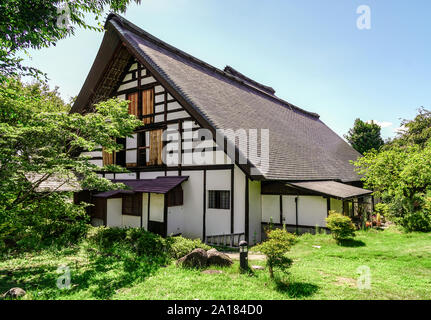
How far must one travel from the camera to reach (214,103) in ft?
45.1

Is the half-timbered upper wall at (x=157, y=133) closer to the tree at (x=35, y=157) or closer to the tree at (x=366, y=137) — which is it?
the tree at (x=35, y=157)

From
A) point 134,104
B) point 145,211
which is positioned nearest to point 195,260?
point 145,211

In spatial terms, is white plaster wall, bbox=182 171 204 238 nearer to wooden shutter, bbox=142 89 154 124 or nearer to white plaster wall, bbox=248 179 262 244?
white plaster wall, bbox=248 179 262 244

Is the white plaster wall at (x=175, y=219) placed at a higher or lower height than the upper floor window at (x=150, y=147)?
lower

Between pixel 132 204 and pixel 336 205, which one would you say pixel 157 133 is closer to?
pixel 132 204

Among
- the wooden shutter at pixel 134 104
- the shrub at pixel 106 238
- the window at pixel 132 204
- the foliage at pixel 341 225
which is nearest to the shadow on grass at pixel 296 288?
the foliage at pixel 341 225

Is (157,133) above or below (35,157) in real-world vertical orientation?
above

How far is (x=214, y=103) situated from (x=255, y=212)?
246 inches

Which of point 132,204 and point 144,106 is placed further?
point 144,106

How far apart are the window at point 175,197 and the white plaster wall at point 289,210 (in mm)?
5174

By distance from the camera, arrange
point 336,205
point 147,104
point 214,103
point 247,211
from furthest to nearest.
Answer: point 147,104, point 214,103, point 336,205, point 247,211

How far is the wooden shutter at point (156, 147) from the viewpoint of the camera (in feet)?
45.1

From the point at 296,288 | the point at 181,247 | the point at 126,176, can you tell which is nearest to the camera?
the point at 296,288
